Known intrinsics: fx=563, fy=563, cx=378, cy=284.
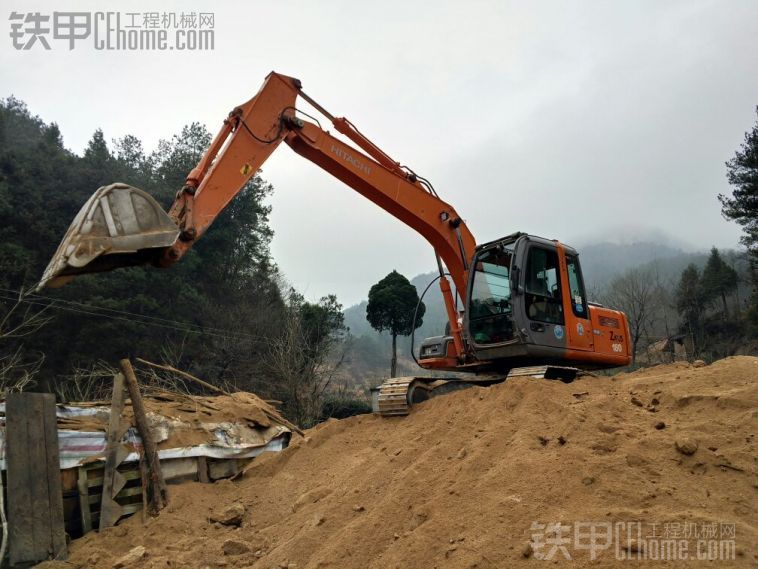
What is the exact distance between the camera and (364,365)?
55.9 metres

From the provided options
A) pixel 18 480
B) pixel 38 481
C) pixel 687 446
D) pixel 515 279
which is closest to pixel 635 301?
pixel 515 279

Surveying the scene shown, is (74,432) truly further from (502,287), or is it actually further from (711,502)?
(711,502)

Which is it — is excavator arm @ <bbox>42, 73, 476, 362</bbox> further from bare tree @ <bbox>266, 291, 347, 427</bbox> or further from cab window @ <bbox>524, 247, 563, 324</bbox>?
bare tree @ <bbox>266, 291, 347, 427</bbox>

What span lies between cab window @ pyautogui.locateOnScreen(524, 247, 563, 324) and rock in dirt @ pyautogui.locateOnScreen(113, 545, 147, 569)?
4994 millimetres

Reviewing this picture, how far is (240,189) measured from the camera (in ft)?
21.5

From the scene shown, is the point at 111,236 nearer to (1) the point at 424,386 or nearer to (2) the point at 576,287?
(1) the point at 424,386

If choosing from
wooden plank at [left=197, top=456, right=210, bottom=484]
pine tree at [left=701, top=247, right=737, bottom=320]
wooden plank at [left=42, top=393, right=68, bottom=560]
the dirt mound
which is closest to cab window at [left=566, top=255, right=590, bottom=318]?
the dirt mound

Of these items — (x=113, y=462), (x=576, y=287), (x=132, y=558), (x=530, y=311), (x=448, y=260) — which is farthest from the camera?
(x=448, y=260)

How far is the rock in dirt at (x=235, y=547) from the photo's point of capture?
4988 millimetres

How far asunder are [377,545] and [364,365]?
Result: 171 ft

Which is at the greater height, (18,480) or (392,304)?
(392,304)

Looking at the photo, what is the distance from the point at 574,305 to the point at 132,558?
5934 mm

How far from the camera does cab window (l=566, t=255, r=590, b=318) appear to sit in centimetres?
761

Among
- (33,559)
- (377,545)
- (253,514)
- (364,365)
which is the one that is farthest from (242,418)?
(364,365)
